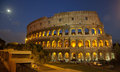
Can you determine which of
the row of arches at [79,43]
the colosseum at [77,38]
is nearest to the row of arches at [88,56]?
the colosseum at [77,38]

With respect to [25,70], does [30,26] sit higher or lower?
higher

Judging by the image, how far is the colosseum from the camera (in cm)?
3284

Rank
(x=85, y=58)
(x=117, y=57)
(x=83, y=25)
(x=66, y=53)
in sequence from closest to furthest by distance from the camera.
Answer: (x=117, y=57) → (x=85, y=58) → (x=83, y=25) → (x=66, y=53)

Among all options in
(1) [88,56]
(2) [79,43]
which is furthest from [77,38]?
(1) [88,56]

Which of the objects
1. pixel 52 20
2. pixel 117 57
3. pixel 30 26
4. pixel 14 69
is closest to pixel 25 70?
pixel 14 69

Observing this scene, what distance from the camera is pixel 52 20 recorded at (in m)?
38.7

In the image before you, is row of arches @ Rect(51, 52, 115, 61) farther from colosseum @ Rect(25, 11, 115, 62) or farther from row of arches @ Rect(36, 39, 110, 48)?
row of arches @ Rect(36, 39, 110, 48)

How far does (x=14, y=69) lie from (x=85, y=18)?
1222 inches

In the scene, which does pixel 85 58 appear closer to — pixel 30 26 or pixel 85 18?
pixel 85 18

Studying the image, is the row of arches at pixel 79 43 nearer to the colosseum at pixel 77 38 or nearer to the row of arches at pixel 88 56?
the colosseum at pixel 77 38

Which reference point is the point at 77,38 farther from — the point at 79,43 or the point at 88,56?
the point at 88,56

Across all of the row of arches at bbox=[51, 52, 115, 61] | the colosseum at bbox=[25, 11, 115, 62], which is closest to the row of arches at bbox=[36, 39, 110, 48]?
the colosseum at bbox=[25, 11, 115, 62]

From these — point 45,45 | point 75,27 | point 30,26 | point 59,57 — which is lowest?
point 59,57

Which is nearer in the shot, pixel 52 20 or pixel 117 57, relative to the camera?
pixel 117 57
